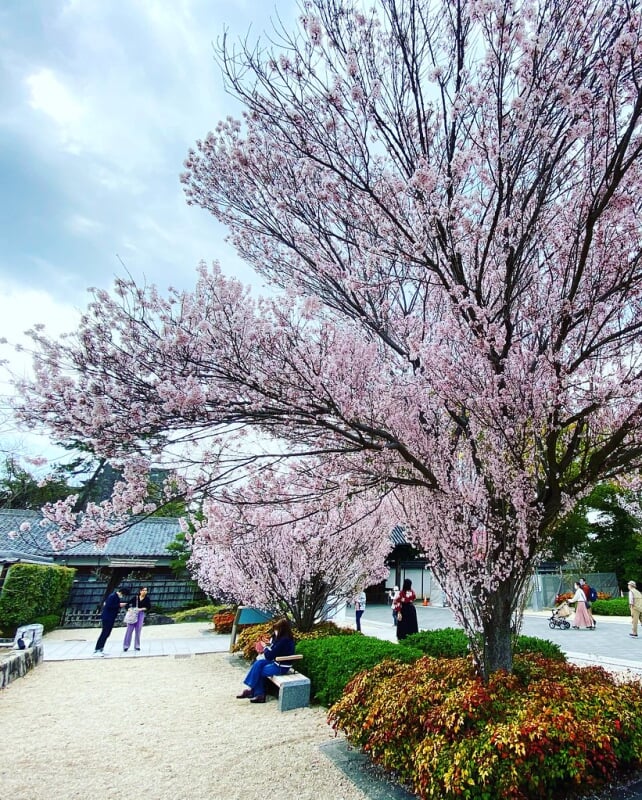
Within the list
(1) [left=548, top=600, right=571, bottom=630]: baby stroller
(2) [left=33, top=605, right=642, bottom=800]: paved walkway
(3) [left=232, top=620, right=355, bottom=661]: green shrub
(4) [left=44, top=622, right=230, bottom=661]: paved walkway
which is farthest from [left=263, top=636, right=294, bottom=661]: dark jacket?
(1) [left=548, top=600, right=571, bottom=630]: baby stroller

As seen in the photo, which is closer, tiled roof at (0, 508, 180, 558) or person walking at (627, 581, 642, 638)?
person walking at (627, 581, 642, 638)

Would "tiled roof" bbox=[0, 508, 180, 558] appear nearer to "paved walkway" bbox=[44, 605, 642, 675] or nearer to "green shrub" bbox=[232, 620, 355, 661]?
"paved walkway" bbox=[44, 605, 642, 675]

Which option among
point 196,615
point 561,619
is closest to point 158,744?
point 561,619

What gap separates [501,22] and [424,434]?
11.3ft

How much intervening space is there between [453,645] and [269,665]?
2.54 meters

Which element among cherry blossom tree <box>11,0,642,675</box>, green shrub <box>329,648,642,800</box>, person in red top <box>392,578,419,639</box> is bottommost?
green shrub <box>329,648,642,800</box>

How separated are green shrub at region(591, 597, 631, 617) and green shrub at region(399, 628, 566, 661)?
12.7 m

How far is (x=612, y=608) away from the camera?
53.3 feet

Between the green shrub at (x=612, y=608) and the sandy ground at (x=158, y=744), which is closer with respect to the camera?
the sandy ground at (x=158, y=744)

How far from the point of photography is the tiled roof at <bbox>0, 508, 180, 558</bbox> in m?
17.1

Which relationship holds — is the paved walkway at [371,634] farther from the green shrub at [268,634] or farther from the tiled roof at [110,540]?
the tiled roof at [110,540]

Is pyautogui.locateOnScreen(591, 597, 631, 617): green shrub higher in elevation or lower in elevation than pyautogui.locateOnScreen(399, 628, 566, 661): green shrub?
higher

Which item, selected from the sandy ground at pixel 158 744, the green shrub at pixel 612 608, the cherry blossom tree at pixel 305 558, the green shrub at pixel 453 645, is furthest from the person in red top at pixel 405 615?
the green shrub at pixel 612 608

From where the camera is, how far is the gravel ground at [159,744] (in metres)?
3.45
